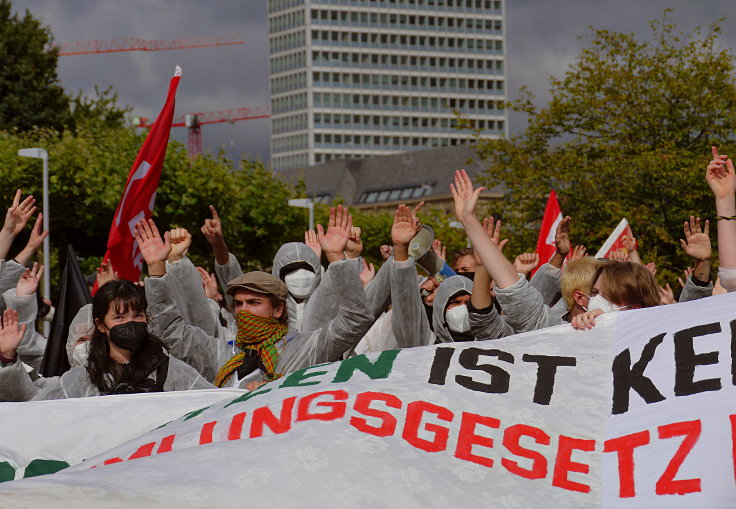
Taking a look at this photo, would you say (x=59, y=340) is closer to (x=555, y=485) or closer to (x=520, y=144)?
(x=555, y=485)

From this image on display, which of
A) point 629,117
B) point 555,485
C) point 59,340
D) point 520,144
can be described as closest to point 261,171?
point 520,144

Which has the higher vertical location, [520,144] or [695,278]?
[520,144]

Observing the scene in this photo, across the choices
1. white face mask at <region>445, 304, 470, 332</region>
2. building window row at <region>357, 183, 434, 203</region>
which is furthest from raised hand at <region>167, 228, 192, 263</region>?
building window row at <region>357, 183, 434, 203</region>

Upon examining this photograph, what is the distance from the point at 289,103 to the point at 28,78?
10686 centimetres

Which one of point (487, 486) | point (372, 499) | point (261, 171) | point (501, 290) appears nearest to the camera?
point (372, 499)

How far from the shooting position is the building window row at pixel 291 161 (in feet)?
474

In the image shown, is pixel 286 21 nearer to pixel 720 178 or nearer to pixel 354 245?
pixel 354 245

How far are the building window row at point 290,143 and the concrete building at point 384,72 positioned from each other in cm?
12

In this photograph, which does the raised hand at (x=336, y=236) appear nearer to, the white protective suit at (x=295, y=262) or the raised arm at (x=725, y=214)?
the white protective suit at (x=295, y=262)

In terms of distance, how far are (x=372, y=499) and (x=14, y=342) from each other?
2.18 metres

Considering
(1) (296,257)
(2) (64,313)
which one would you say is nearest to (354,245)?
(1) (296,257)

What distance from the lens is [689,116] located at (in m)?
24.8

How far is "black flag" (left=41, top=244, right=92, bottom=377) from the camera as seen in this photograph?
21.9 ft

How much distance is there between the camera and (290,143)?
148 meters
